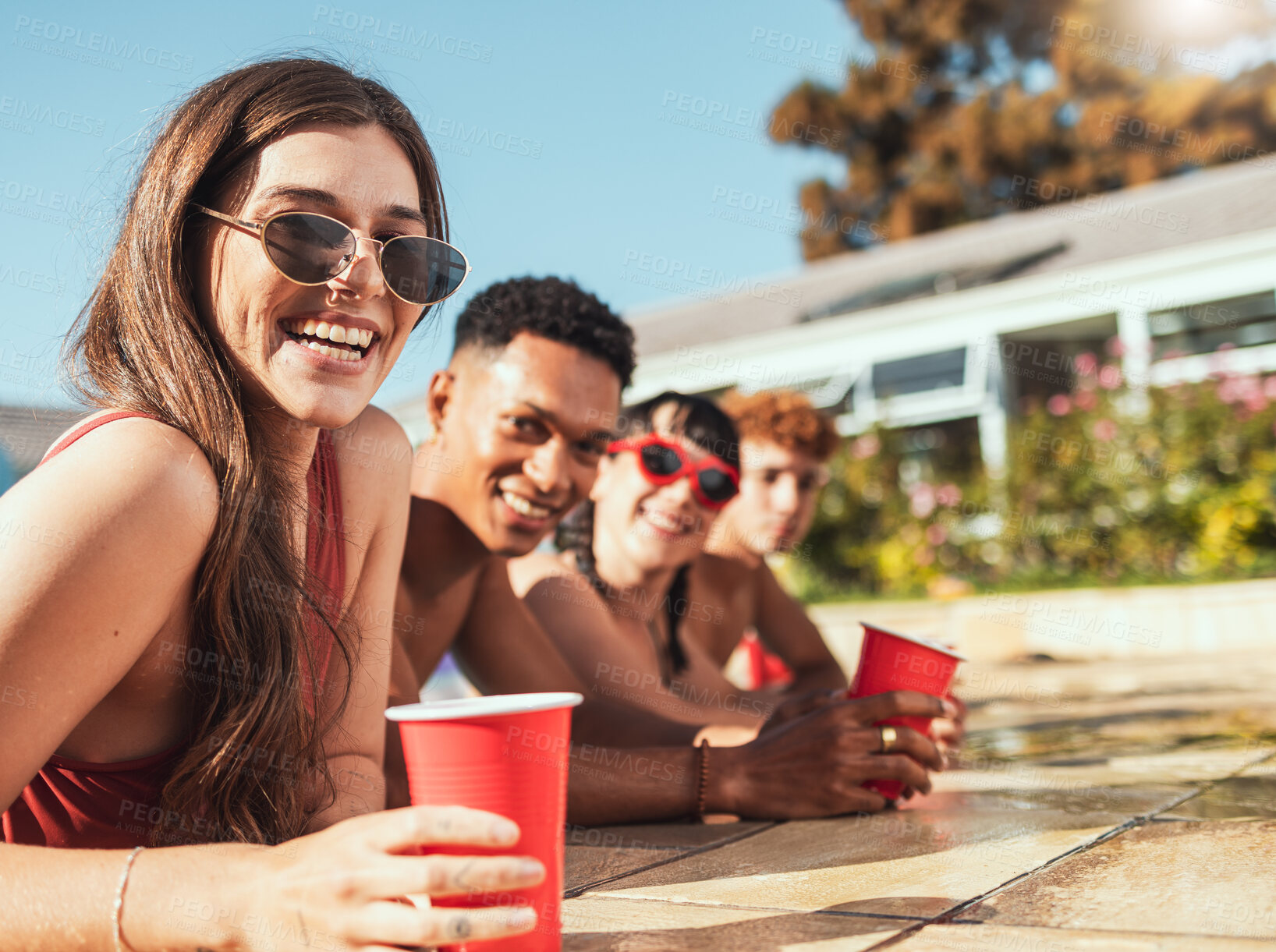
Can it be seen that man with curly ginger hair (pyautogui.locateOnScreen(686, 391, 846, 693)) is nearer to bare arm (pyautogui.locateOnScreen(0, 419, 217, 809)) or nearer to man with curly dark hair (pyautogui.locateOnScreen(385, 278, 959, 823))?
man with curly dark hair (pyautogui.locateOnScreen(385, 278, 959, 823))

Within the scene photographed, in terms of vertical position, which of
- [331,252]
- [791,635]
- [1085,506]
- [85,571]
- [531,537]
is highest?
[1085,506]

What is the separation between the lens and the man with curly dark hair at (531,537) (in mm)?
2682

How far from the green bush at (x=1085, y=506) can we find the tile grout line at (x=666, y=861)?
8.81 meters

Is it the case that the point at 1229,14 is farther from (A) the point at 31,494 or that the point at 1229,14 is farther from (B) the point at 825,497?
(A) the point at 31,494

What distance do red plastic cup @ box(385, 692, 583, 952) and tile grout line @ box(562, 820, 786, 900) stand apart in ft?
2.33

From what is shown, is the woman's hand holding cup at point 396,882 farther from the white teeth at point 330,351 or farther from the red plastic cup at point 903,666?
the red plastic cup at point 903,666

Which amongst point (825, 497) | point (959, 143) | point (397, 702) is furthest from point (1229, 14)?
point (397, 702)

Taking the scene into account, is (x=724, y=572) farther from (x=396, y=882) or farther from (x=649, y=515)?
(x=396, y=882)

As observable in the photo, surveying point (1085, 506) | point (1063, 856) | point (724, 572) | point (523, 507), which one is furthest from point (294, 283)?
point (1085, 506)

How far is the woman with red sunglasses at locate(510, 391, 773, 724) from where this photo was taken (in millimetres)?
3551

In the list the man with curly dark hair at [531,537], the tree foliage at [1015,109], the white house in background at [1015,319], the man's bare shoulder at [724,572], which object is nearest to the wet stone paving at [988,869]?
the man with curly dark hair at [531,537]

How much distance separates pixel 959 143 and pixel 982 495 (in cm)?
1999

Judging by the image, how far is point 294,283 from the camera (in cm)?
179

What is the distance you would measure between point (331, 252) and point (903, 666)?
1636mm
